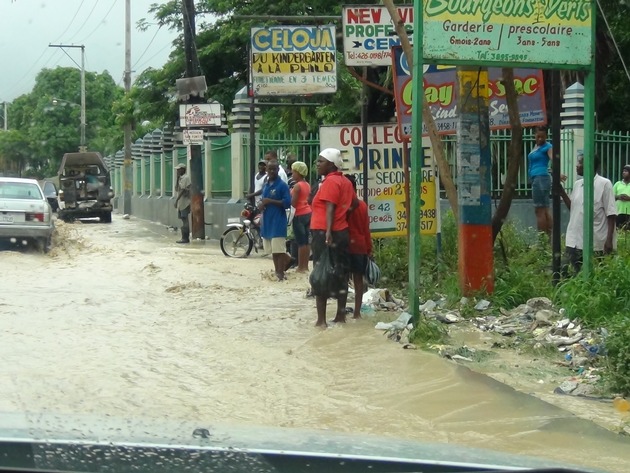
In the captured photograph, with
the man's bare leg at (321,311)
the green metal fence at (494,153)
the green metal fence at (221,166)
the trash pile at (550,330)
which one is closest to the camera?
the trash pile at (550,330)

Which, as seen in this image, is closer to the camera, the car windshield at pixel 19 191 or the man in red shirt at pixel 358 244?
the man in red shirt at pixel 358 244

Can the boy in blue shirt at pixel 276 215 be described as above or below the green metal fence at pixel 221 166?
below

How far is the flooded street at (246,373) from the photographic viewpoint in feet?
20.4

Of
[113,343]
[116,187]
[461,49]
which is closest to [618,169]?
[461,49]

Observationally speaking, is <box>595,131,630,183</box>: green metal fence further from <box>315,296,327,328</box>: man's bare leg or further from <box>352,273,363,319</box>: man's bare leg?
<box>315,296,327,328</box>: man's bare leg

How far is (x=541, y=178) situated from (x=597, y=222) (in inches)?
184

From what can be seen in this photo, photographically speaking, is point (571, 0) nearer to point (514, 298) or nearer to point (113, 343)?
point (514, 298)

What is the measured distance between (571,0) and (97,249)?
40.3 ft

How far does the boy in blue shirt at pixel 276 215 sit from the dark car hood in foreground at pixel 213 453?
10843 mm

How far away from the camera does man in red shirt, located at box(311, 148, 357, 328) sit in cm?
954

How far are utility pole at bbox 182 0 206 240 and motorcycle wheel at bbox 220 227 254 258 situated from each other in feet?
12.6

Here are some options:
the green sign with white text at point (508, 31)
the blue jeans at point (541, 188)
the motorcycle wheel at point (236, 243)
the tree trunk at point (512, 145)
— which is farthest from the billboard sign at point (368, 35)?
the motorcycle wheel at point (236, 243)

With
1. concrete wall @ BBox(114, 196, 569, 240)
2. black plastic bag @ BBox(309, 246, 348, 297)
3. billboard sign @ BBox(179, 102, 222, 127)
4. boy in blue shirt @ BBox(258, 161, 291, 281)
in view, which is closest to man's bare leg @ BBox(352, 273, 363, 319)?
black plastic bag @ BBox(309, 246, 348, 297)

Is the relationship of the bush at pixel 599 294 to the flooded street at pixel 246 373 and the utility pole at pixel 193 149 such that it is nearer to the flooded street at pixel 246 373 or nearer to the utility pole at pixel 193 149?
the flooded street at pixel 246 373
